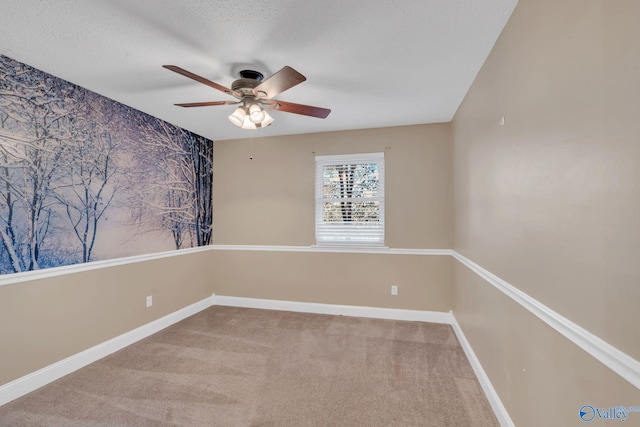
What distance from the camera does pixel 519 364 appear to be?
4.92 feet

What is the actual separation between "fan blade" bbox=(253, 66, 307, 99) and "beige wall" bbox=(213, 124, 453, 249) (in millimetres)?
1793

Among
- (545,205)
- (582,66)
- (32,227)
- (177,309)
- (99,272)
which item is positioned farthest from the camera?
(177,309)

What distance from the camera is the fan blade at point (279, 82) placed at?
1.67m

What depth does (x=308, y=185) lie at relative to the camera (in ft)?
12.6

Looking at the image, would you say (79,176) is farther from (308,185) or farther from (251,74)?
(308,185)

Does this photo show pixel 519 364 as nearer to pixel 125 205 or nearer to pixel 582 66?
pixel 582 66

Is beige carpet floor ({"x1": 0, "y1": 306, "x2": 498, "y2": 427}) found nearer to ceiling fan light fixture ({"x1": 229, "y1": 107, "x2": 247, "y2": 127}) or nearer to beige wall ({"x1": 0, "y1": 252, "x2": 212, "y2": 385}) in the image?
beige wall ({"x1": 0, "y1": 252, "x2": 212, "y2": 385})

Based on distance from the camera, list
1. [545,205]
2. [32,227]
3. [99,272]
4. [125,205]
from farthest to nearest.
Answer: [125,205]
[99,272]
[32,227]
[545,205]

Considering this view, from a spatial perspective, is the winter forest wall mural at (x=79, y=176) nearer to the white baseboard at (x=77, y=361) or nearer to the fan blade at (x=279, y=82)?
the white baseboard at (x=77, y=361)

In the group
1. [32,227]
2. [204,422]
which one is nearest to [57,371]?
[32,227]

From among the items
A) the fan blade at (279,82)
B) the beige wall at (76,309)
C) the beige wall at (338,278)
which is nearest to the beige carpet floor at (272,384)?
the beige wall at (76,309)

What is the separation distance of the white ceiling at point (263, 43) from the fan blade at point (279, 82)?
242mm

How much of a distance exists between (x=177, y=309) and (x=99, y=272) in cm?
116

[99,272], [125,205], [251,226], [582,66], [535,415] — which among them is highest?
[582,66]
